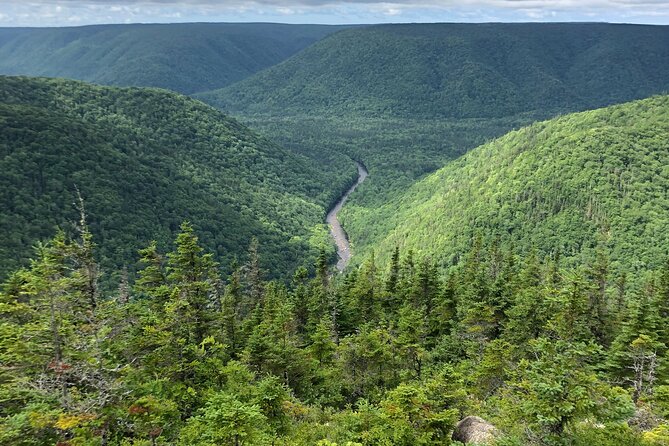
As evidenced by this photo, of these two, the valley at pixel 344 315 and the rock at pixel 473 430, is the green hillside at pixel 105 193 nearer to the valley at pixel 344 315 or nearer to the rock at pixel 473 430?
the valley at pixel 344 315

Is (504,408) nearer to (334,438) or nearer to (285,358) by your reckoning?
(334,438)

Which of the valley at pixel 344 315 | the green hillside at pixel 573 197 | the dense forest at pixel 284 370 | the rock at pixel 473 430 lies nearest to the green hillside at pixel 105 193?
the valley at pixel 344 315

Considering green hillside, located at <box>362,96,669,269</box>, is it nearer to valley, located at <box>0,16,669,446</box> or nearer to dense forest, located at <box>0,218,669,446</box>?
valley, located at <box>0,16,669,446</box>

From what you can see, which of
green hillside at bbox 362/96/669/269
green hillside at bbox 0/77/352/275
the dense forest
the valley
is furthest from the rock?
green hillside at bbox 362/96/669/269

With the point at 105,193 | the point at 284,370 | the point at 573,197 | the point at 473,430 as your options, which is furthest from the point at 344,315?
the point at 105,193

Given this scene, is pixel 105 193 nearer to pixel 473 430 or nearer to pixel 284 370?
pixel 284 370

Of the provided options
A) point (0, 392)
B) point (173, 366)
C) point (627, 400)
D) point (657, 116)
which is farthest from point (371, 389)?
point (657, 116)
